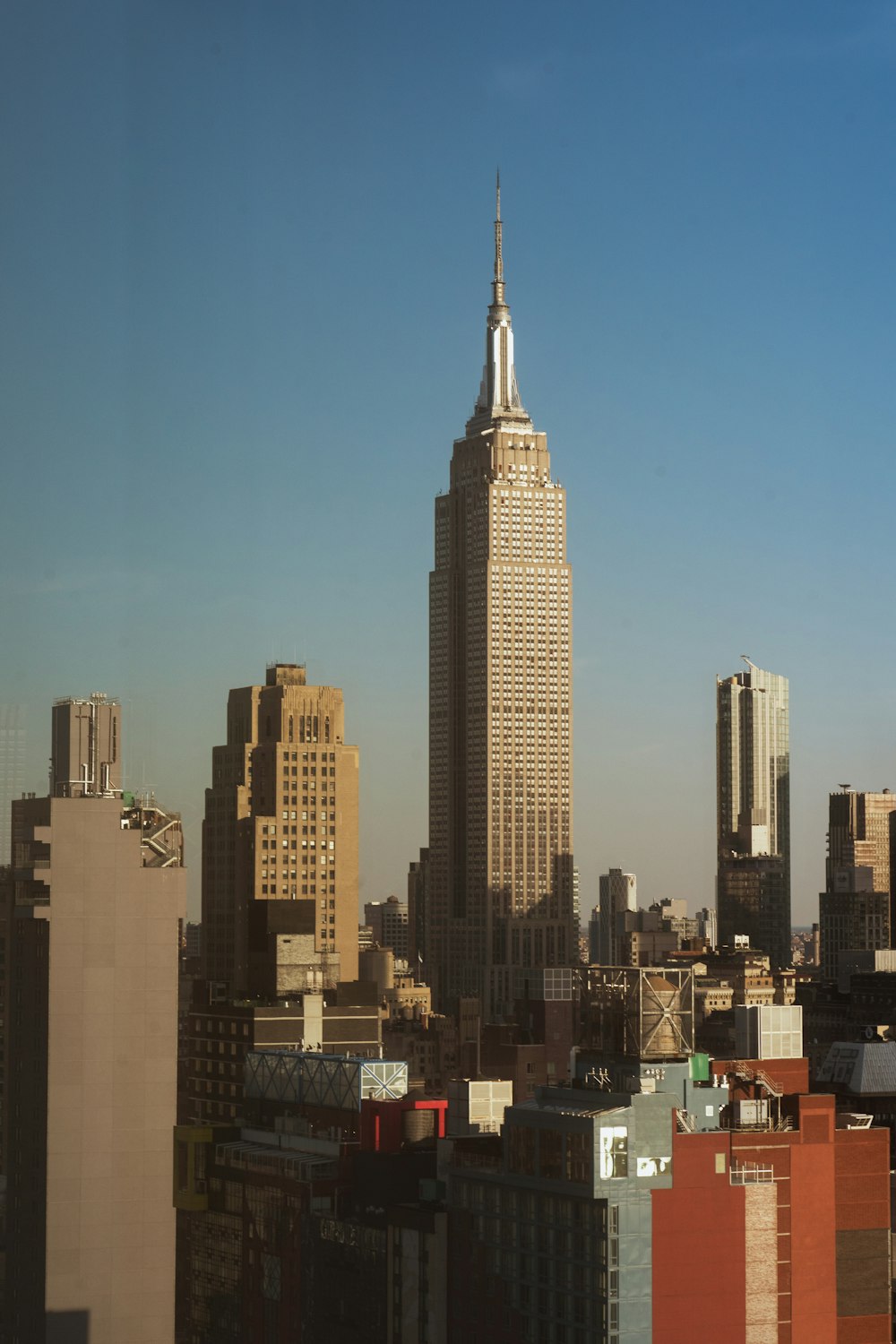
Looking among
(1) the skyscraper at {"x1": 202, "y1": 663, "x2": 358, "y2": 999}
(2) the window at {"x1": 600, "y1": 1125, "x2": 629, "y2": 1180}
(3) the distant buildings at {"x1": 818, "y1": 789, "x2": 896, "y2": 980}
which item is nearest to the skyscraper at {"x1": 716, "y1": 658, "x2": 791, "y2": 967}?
(3) the distant buildings at {"x1": 818, "y1": 789, "x2": 896, "y2": 980}

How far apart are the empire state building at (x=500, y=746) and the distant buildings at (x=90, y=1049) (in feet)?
177

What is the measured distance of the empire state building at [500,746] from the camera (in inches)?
3703

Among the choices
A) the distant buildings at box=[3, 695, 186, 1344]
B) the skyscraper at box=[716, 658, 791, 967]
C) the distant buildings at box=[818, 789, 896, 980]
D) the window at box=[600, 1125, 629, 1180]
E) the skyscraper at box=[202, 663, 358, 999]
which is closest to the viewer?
the window at box=[600, 1125, 629, 1180]

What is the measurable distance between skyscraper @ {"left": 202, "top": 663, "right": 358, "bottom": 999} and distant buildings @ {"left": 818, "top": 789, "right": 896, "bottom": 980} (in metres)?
26.3

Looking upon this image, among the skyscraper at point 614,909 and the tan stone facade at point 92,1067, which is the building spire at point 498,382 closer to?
the skyscraper at point 614,909

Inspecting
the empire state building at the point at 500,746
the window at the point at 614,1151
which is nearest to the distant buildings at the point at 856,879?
the empire state building at the point at 500,746

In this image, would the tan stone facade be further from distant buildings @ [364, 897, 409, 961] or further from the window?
distant buildings @ [364, 897, 409, 961]

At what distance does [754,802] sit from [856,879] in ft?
68.8

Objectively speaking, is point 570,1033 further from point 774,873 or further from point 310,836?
point 774,873

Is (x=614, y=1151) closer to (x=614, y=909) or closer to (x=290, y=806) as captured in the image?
(x=290, y=806)

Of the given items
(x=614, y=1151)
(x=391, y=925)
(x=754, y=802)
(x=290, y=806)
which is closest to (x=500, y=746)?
(x=391, y=925)

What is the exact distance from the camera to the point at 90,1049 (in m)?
36.5

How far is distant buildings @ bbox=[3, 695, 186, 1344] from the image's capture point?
108ft

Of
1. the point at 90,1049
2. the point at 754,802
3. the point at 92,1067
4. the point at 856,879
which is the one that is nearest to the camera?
the point at 92,1067
